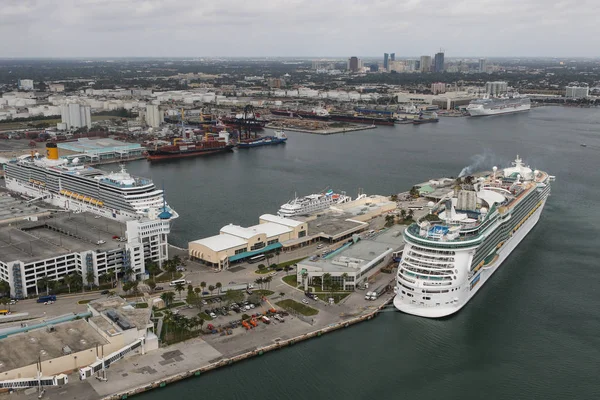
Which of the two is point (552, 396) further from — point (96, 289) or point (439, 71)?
point (439, 71)

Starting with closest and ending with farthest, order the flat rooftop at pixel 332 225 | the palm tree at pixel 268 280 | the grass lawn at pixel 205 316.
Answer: the grass lawn at pixel 205 316 → the palm tree at pixel 268 280 → the flat rooftop at pixel 332 225

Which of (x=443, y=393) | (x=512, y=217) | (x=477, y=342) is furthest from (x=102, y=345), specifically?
(x=512, y=217)

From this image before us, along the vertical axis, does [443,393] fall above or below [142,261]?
below

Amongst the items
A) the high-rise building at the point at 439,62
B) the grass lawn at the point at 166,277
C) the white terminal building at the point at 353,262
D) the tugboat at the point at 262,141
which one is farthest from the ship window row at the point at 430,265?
the high-rise building at the point at 439,62

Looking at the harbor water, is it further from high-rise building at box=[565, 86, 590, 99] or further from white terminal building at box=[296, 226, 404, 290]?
high-rise building at box=[565, 86, 590, 99]

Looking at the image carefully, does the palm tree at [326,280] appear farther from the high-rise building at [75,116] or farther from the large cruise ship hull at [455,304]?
the high-rise building at [75,116]

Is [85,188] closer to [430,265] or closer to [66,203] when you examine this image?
[66,203]

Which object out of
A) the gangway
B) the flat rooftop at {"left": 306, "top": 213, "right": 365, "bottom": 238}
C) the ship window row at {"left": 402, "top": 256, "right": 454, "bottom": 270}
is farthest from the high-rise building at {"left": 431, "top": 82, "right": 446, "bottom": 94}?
the gangway

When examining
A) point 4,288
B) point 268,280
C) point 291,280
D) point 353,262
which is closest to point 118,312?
point 4,288
